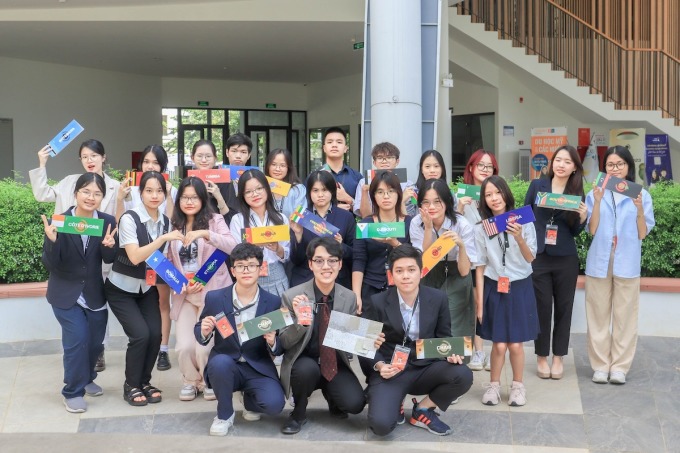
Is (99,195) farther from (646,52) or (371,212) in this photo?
(646,52)

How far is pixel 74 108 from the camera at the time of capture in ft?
57.7

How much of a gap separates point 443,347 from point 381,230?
2.88 feet

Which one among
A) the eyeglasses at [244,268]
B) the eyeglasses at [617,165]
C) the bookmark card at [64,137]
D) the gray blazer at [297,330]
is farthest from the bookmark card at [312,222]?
the eyeglasses at [617,165]

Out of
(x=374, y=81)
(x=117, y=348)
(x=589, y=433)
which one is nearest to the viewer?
(x=589, y=433)

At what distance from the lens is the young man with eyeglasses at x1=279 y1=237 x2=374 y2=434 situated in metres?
4.29

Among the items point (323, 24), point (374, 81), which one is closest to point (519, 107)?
point (323, 24)

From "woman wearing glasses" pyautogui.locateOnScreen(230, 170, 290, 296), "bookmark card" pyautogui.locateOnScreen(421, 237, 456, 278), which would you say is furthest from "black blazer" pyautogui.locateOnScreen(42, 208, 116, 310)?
"bookmark card" pyautogui.locateOnScreen(421, 237, 456, 278)

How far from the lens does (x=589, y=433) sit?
4.32 meters

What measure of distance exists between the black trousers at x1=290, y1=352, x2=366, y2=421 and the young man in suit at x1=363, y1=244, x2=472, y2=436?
0.12m

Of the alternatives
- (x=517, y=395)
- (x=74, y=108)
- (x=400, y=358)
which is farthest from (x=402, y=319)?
(x=74, y=108)

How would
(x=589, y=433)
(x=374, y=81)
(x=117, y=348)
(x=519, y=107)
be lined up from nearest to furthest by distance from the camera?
1. (x=589, y=433)
2. (x=117, y=348)
3. (x=374, y=81)
4. (x=519, y=107)

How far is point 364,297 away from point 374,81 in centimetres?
370

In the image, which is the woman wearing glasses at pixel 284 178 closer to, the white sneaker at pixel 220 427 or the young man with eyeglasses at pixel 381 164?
the young man with eyeglasses at pixel 381 164

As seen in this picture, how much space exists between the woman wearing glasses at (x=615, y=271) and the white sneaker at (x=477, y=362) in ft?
2.51
